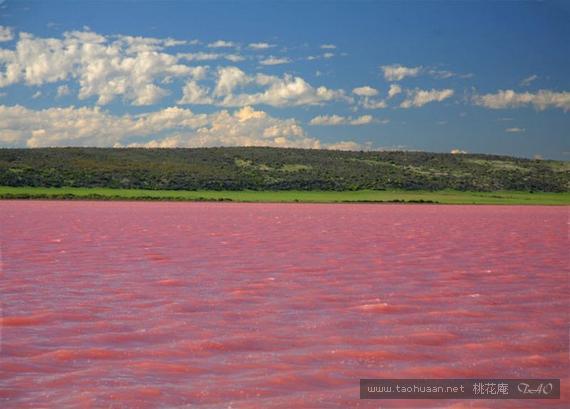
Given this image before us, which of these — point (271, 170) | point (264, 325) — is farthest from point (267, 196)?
point (264, 325)

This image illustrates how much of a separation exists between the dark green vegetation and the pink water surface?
95049 millimetres

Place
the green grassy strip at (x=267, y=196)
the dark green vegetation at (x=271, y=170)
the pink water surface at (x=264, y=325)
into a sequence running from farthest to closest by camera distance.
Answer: the dark green vegetation at (x=271, y=170) < the green grassy strip at (x=267, y=196) < the pink water surface at (x=264, y=325)

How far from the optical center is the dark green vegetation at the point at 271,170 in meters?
116

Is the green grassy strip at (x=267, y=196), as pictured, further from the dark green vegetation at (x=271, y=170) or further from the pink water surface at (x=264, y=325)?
the pink water surface at (x=264, y=325)

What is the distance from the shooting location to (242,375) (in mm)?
7414

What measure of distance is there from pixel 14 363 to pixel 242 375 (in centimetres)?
250

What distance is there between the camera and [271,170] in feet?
468

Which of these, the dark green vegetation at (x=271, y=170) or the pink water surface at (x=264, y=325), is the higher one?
the dark green vegetation at (x=271, y=170)

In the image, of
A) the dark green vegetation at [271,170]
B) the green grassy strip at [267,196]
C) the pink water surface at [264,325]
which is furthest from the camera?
the dark green vegetation at [271,170]

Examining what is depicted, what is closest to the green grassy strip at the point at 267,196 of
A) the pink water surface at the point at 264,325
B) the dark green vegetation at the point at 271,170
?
the dark green vegetation at the point at 271,170

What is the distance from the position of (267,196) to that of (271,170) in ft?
146

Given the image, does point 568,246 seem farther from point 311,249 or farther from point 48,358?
point 48,358

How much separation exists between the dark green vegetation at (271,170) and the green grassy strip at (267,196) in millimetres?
5923

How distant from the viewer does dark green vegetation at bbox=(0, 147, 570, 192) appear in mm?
116312
